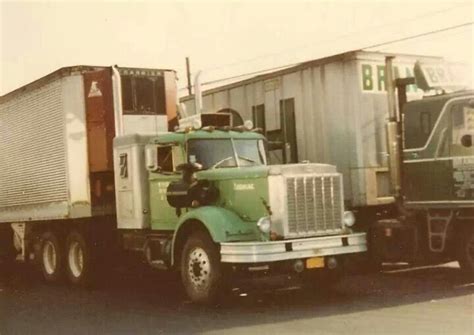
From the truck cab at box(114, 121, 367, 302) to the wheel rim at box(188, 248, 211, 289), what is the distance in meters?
0.01

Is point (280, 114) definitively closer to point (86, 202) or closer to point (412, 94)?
point (412, 94)

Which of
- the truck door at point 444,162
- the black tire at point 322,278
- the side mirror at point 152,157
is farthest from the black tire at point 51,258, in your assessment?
the truck door at point 444,162

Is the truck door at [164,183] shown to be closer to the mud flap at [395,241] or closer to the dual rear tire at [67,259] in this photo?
the dual rear tire at [67,259]

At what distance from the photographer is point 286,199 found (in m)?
10.4

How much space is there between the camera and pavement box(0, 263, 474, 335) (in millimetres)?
8812

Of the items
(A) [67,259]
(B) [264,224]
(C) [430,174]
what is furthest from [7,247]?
(C) [430,174]

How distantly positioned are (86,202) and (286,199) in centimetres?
458

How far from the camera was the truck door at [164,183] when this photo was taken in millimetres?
11648

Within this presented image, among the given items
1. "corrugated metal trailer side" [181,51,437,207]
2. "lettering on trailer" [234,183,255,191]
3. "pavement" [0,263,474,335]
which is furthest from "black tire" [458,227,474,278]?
"lettering on trailer" [234,183,255,191]

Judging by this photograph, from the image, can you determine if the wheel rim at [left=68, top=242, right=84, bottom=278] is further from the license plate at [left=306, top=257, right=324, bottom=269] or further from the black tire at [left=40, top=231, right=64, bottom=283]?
the license plate at [left=306, top=257, right=324, bottom=269]

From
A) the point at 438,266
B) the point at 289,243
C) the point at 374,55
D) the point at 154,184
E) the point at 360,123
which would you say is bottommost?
the point at 438,266

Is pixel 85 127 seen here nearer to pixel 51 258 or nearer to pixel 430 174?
pixel 51 258

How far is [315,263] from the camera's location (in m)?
10.4

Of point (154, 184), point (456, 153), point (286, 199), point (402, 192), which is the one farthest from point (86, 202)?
point (456, 153)
